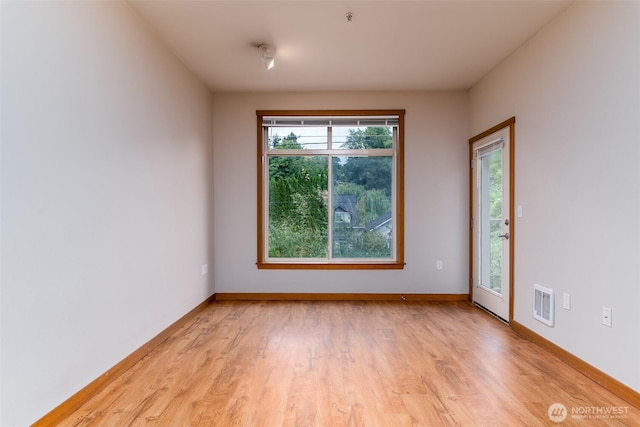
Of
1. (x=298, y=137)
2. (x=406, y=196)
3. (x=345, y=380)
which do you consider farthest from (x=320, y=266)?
(x=345, y=380)

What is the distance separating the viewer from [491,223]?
12.1 feet

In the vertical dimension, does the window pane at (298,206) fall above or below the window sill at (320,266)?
above

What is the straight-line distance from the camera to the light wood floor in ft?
6.03

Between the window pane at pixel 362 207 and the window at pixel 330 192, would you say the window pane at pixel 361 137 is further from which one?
the window pane at pixel 362 207

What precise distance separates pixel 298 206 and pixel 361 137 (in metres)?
1.21

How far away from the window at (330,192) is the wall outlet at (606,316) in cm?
233

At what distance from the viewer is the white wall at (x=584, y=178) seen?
2.01m

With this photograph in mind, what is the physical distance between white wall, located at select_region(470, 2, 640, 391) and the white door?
0.22 m

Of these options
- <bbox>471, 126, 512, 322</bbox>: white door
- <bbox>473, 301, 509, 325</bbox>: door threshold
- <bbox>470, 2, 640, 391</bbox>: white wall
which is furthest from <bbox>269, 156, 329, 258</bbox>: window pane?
<bbox>470, 2, 640, 391</bbox>: white wall

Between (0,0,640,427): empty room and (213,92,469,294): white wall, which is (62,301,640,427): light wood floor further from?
(213,92,469,294): white wall

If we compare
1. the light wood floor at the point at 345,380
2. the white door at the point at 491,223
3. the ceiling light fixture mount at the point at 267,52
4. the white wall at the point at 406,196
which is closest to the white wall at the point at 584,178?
the white door at the point at 491,223

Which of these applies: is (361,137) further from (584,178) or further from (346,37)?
(584,178)

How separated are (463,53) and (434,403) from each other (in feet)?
9.92

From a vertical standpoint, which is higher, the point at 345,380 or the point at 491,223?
the point at 491,223
